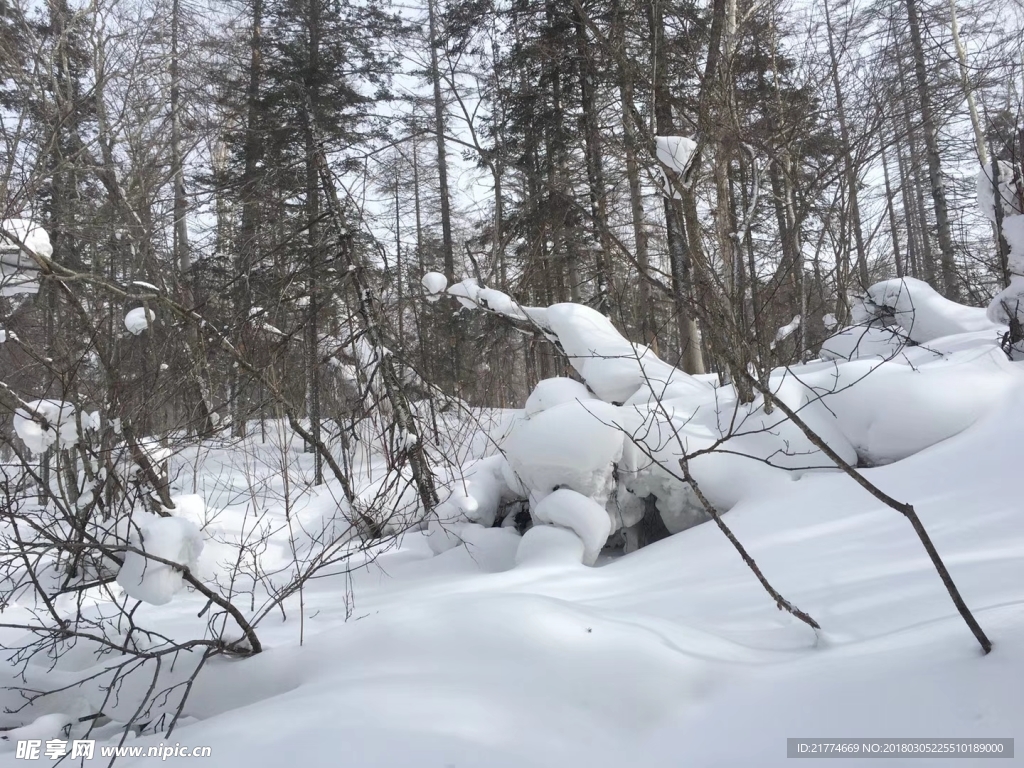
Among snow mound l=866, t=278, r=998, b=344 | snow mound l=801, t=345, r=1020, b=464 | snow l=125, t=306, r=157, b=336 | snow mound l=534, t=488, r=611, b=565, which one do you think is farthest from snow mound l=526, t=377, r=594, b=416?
snow mound l=866, t=278, r=998, b=344

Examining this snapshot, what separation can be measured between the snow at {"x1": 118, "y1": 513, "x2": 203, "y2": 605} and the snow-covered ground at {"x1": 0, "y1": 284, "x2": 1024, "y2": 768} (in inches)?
2.6

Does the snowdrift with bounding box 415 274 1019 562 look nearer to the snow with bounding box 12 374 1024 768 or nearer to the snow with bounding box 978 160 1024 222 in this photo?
the snow with bounding box 12 374 1024 768

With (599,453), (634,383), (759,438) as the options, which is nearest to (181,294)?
(599,453)

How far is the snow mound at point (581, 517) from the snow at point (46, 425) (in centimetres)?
305

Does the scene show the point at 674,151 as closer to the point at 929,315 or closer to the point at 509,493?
the point at 509,493

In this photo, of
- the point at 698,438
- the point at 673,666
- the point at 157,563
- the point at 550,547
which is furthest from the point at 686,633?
the point at 698,438

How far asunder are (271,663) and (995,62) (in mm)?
7064

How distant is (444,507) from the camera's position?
5363 mm

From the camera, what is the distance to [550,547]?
4367mm

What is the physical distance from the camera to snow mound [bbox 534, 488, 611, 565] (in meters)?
4.50

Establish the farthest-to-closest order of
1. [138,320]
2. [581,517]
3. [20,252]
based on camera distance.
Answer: [581,517]
[138,320]
[20,252]

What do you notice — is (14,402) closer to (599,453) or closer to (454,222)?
(599,453)

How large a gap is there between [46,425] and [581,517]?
3351 millimetres

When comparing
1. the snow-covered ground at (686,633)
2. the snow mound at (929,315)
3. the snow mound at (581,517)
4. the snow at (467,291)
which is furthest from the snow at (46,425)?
the snow mound at (929,315)
